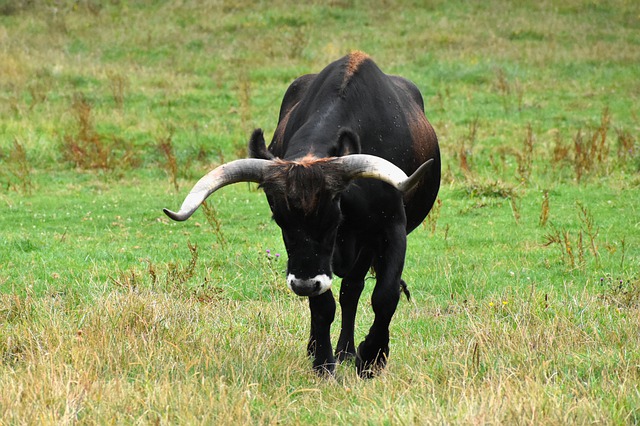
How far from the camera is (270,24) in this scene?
30672 mm

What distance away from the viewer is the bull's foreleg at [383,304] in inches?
236

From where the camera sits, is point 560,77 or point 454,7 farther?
point 454,7

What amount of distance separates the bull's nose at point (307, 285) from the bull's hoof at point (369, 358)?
2.85 ft

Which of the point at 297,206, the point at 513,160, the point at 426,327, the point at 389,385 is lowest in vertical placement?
the point at 513,160

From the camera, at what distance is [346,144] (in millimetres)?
5812

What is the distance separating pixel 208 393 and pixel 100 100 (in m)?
17.6

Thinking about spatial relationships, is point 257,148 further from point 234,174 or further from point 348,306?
point 348,306

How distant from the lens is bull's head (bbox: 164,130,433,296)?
5.33m

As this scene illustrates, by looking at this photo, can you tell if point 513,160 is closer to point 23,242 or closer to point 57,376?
point 23,242

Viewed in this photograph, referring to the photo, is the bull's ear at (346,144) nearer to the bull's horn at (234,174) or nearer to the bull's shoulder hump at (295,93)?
the bull's horn at (234,174)

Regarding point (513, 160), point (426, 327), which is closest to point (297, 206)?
point (426, 327)

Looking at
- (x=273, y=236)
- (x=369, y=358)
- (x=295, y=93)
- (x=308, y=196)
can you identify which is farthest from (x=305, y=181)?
(x=273, y=236)

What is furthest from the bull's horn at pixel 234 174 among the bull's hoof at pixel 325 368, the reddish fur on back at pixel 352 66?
the bull's hoof at pixel 325 368

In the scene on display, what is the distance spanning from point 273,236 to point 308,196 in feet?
19.4
